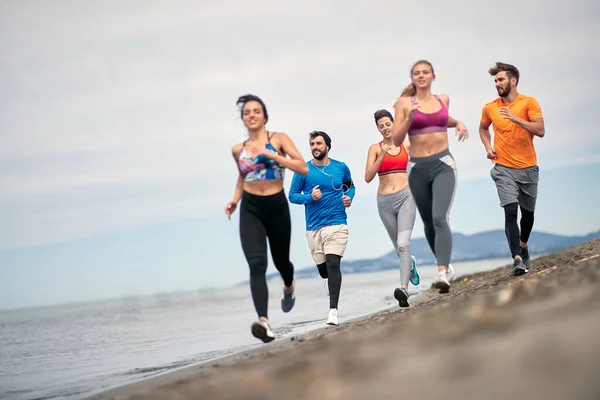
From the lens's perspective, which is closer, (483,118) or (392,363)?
(392,363)

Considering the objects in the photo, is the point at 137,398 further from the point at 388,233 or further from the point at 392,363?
the point at 388,233

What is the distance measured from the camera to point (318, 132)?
9273 millimetres

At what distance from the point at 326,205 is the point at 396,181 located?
0.99 m

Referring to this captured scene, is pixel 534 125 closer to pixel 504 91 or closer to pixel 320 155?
pixel 504 91

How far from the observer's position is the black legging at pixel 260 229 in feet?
23.5

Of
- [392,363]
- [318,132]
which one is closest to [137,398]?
[392,363]

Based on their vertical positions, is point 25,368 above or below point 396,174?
below

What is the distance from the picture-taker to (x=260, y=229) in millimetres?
7211

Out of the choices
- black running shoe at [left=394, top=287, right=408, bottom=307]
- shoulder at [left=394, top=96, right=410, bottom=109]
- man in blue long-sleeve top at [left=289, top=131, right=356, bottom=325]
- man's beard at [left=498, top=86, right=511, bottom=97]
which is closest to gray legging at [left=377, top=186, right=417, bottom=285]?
black running shoe at [left=394, top=287, right=408, bottom=307]

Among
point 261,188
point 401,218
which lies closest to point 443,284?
point 401,218

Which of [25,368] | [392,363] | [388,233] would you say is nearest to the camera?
[392,363]

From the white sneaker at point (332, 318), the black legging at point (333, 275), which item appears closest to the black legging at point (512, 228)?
the black legging at point (333, 275)

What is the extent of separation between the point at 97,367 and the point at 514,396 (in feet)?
29.1

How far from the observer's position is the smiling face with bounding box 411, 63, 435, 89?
8203 mm
